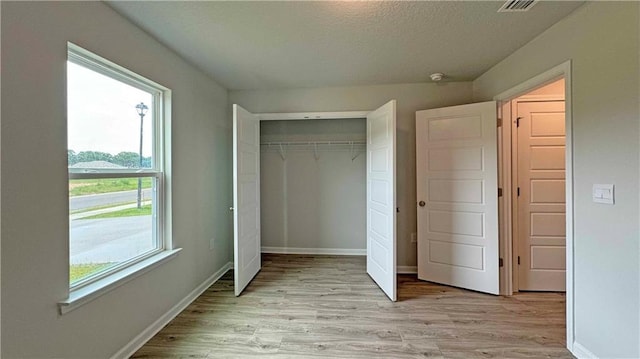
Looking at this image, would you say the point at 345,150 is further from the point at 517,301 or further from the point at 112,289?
the point at 112,289

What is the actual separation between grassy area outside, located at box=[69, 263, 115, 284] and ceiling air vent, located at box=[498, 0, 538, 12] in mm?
3169

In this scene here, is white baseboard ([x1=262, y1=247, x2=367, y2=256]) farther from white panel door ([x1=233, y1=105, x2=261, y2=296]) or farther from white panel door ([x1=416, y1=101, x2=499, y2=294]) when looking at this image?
white panel door ([x1=416, y1=101, x2=499, y2=294])

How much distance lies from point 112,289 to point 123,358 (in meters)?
0.51

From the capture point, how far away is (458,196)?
3094 mm

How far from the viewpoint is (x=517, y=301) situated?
2787mm

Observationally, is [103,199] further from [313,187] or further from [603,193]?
[603,193]

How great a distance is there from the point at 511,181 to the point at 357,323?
213cm

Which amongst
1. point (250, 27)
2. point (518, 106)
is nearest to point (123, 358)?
point (250, 27)

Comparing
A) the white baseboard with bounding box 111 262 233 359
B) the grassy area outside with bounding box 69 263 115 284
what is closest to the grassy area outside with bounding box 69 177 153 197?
the grassy area outside with bounding box 69 263 115 284

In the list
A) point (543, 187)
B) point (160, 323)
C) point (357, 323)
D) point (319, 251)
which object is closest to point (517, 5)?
point (543, 187)

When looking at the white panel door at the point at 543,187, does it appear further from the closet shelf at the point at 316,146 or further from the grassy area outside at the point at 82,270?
the grassy area outside at the point at 82,270

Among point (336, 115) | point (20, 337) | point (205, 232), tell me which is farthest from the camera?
point (336, 115)

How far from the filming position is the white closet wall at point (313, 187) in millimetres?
4293

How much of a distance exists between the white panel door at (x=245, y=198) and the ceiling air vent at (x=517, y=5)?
7.82ft
